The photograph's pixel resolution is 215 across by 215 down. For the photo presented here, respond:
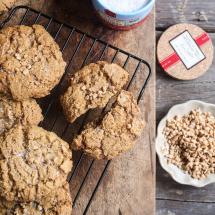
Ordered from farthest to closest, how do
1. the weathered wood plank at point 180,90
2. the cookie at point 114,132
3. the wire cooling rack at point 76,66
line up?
the weathered wood plank at point 180,90 < the wire cooling rack at point 76,66 < the cookie at point 114,132

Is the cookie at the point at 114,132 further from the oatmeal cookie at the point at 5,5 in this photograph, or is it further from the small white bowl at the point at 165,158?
the oatmeal cookie at the point at 5,5

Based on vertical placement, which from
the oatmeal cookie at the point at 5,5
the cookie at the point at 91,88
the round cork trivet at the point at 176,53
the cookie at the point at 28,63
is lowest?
the round cork trivet at the point at 176,53

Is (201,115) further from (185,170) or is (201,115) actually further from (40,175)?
(40,175)

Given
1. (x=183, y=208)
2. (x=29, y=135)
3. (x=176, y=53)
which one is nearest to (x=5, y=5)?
(x=29, y=135)

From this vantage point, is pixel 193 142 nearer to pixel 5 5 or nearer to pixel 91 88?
pixel 91 88

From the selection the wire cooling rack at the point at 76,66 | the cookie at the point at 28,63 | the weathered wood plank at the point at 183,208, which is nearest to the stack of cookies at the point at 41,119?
the cookie at the point at 28,63

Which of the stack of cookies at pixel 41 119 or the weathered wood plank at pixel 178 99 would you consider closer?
the stack of cookies at pixel 41 119

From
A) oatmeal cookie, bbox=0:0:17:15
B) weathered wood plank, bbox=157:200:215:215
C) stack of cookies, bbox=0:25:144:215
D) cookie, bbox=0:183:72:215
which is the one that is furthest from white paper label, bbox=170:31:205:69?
cookie, bbox=0:183:72:215

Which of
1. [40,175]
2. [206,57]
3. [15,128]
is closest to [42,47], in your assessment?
[15,128]
